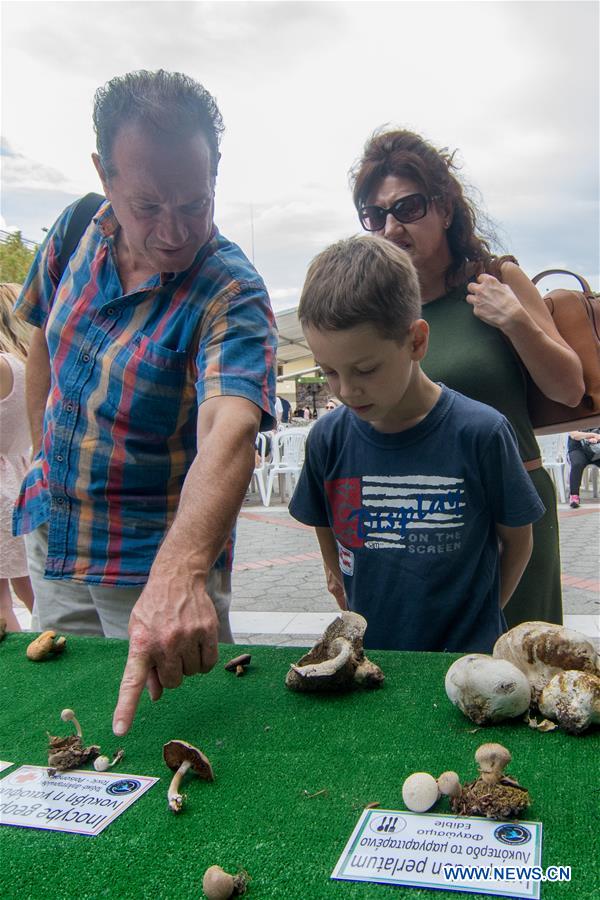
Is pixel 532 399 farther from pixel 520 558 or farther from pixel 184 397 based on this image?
pixel 184 397

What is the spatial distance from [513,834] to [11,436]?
3.22m

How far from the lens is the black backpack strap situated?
1.99 meters

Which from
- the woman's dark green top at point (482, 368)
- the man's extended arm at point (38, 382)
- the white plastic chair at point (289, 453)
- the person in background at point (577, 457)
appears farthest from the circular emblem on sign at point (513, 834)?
the white plastic chair at point (289, 453)

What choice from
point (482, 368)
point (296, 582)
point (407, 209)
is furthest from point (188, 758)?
point (296, 582)

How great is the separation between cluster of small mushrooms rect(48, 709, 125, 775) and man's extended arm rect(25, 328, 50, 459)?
1.11 m

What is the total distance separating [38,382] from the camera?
2076 mm

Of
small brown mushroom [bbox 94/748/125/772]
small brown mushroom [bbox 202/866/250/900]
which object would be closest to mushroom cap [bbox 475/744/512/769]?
small brown mushroom [bbox 202/866/250/900]

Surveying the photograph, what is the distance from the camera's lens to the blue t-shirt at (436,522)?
1610 mm

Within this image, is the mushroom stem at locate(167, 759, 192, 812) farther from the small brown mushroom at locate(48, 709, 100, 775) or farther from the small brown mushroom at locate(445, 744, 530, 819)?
the small brown mushroom at locate(445, 744, 530, 819)

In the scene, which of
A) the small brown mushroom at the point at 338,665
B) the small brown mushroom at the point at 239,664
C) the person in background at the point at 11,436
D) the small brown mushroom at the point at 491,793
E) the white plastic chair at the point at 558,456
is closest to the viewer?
the small brown mushroom at the point at 491,793

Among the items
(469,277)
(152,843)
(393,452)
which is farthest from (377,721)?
(469,277)

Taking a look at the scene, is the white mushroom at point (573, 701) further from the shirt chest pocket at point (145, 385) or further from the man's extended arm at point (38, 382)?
the man's extended arm at point (38, 382)

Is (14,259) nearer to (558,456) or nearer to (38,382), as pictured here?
(558,456)

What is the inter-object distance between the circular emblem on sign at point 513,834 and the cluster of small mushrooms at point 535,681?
0.26 m
